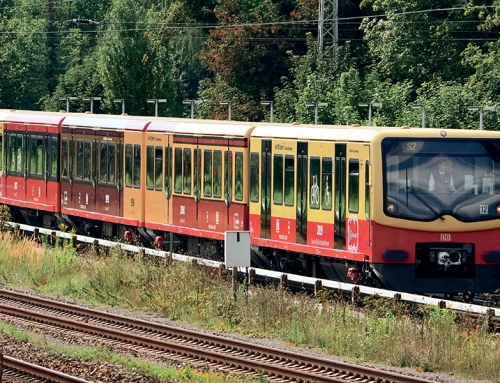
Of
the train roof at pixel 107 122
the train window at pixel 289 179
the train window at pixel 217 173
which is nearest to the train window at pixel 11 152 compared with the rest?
the train roof at pixel 107 122

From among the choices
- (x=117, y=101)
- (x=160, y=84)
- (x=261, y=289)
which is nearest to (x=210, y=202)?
(x=261, y=289)

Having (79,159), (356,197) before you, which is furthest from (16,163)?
(356,197)

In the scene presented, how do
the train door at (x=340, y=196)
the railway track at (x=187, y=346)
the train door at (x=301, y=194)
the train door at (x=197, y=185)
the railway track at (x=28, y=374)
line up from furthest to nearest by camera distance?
the train door at (x=197, y=185) < the train door at (x=301, y=194) < the train door at (x=340, y=196) < the railway track at (x=187, y=346) < the railway track at (x=28, y=374)

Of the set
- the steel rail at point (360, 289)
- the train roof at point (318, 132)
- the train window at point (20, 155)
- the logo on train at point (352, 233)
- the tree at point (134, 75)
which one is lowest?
the steel rail at point (360, 289)

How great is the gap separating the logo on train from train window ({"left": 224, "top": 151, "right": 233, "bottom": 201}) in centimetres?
432

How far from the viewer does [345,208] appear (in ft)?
71.4

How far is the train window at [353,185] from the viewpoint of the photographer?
21.4 metres

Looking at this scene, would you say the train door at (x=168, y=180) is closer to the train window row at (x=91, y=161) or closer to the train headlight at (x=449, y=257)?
the train window row at (x=91, y=161)

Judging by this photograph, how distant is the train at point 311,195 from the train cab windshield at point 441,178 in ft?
0.05

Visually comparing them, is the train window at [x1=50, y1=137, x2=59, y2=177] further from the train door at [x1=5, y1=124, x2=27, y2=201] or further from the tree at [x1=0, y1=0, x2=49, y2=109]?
the tree at [x1=0, y1=0, x2=49, y2=109]

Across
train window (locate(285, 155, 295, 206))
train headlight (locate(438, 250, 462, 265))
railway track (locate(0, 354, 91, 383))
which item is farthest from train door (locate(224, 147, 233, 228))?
railway track (locate(0, 354, 91, 383))

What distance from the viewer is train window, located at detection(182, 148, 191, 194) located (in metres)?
27.1

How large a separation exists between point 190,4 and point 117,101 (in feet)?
55.8

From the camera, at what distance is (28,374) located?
15.0 metres
